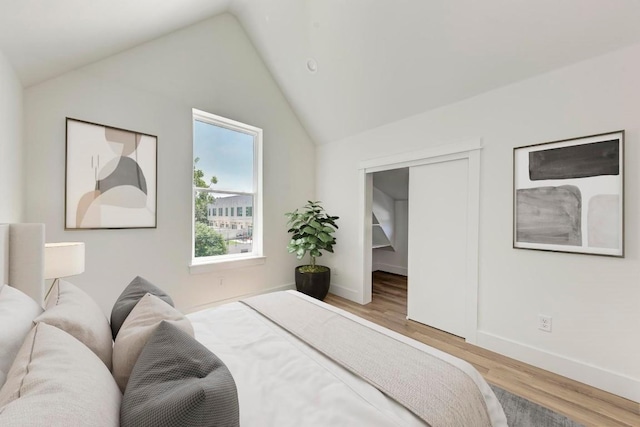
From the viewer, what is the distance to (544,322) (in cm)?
212

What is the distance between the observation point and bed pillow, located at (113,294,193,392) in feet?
2.77

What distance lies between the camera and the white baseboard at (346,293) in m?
3.62

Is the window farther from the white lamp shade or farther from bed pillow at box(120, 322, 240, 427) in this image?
bed pillow at box(120, 322, 240, 427)

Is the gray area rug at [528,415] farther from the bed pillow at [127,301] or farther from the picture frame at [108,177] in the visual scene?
the picture frame at [108,177]

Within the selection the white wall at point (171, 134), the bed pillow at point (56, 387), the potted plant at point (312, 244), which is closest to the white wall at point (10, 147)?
the white wall at point (171, 134)

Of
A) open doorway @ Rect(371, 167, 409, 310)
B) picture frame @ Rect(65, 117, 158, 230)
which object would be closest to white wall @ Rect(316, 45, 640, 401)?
open doorway @ Rect(371, 167, 409, 310)

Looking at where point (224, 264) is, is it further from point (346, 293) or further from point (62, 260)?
point (346, 293)

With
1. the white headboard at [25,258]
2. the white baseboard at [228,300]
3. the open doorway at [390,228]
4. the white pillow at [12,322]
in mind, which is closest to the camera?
the white pillow at [12,322]

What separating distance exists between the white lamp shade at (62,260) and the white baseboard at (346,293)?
292cm

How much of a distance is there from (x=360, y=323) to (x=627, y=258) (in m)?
1.91

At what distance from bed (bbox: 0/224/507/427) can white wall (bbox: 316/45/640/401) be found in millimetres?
1488

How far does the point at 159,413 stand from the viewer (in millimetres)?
571

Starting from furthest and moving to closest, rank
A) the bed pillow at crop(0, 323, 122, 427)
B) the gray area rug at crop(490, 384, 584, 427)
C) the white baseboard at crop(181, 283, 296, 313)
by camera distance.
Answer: the white baseboard at crop(181, 283, 296, 313)
the gray area rug at crop(490, 384, 584, 427)
the bed pillow at crop(0, 323, 122, 427)

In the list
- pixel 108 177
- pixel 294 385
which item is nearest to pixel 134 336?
pixel 294 385
